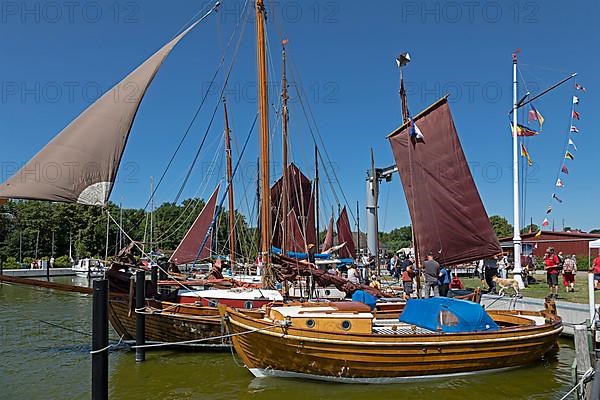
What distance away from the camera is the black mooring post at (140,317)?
49.6ft

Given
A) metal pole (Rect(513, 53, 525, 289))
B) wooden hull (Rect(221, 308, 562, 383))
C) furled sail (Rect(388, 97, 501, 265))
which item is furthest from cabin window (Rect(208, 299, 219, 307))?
metal pole (Rect(513, 53, 525, 289))

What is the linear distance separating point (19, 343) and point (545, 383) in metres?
16.3

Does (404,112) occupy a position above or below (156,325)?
above

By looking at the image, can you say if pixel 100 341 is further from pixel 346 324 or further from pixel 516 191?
pixel 516 191

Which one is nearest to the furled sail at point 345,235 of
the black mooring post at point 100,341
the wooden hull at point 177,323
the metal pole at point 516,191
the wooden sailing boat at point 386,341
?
the metal pole at point 516,191

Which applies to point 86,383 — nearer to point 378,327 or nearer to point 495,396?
point 378,327

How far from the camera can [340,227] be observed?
48.0 metres

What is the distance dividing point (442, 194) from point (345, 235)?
30.1 meters

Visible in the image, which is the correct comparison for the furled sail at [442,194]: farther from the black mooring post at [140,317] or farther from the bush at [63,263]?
the bush at [63,263]

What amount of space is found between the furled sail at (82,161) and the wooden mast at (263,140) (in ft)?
19.6

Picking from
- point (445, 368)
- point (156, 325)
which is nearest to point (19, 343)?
point (156, 325)

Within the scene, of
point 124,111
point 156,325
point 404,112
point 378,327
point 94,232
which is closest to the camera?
point 124,111

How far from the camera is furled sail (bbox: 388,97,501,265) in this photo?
18359 mm

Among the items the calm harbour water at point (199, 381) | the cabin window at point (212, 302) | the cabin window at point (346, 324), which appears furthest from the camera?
the cabin window at point (212, 302)
